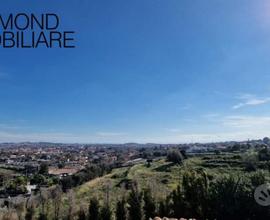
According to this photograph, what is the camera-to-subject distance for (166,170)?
44.8 metres

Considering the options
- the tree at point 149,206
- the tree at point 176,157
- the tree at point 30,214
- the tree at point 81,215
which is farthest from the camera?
the tree at point 176,157

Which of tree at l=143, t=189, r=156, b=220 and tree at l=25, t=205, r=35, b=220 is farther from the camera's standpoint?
tree at l=25, t=205, r=35, b=220

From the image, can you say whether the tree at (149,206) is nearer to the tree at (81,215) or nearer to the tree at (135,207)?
the tree at (135,207)

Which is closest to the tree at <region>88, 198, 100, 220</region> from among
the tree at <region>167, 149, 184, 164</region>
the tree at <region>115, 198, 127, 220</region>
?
the tree at <region>115, 198, 127, 220</region>

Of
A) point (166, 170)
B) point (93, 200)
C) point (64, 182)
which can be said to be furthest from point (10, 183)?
point (93, 200)

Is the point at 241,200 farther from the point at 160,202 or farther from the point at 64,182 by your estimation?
the point at 64,182

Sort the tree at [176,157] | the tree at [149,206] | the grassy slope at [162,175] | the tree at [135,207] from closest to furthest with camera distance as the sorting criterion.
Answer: the tree at [135,207] < the tree at [149,206] < the grassy slope at [162,175] < the tree at [176,157]

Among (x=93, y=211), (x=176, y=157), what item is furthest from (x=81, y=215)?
(x=176, y=157)

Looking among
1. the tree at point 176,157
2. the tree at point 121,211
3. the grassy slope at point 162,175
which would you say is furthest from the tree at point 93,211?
the tree at point 176,157

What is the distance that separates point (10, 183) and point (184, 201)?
33475 mm

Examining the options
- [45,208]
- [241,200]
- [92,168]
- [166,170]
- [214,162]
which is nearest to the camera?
[241,200]

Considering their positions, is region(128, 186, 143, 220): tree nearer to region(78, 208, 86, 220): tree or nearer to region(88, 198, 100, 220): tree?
region(88, 198, 100, 220): tree

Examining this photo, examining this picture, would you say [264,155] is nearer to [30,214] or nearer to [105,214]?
[105,214]

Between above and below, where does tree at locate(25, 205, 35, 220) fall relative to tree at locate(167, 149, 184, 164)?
below
